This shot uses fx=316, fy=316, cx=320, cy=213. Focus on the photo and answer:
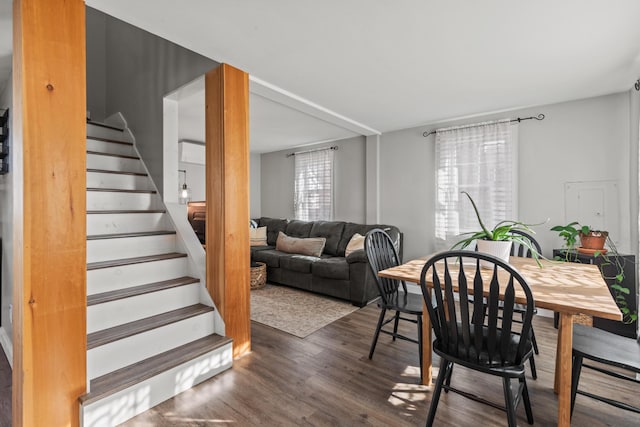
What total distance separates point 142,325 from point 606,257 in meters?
3.85

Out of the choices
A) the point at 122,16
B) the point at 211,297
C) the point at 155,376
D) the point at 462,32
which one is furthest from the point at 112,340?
the point at 462,32

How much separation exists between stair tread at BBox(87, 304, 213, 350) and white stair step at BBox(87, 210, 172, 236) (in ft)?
3.19

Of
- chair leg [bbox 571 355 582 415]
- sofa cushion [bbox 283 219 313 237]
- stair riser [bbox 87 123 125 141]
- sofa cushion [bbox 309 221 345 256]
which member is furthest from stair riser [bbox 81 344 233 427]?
sofa cushion [bbox 283 219 313 237]

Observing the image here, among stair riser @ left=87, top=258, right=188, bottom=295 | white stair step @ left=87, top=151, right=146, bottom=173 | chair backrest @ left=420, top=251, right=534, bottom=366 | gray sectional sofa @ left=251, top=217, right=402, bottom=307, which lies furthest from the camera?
gray sectional sofa @ left=251, top=217, right=402, bottom=307

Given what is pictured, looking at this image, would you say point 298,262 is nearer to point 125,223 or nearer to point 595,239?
point 125,223

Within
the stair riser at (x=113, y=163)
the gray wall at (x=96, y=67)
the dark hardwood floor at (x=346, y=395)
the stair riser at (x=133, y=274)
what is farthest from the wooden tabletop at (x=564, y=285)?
the gray wall at (x=96, y=67)

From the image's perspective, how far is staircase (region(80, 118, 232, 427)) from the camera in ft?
5.88

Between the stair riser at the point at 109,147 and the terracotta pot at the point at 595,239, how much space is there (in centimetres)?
472

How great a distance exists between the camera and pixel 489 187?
12.4ft

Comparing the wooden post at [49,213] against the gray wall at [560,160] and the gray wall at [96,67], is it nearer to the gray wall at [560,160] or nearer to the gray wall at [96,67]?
the gray wall at [96,67]

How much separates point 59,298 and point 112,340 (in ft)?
1.56

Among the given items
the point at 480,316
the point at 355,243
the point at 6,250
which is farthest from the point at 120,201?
the point at 480,316

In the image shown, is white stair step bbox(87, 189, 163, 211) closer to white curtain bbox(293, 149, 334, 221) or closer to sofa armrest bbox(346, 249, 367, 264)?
sofa armrest bbox(346, 249, 367, 264)

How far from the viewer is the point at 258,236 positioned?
5.50 metres
